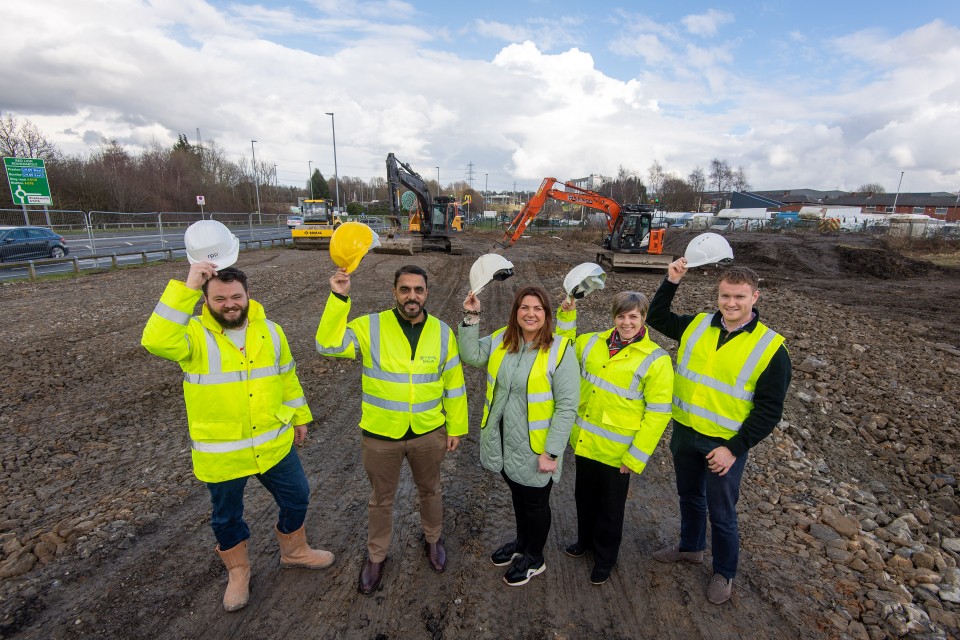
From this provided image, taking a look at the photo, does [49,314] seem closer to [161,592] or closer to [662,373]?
[161,592]

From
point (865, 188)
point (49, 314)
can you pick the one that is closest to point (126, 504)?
point (49, 314)

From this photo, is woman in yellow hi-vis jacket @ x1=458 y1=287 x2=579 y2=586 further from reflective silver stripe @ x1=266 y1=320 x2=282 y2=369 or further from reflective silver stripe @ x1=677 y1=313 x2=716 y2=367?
reflective silver stripe @ x1=266 y1=320 x2=282 y2=369

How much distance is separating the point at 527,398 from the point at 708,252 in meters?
1.52

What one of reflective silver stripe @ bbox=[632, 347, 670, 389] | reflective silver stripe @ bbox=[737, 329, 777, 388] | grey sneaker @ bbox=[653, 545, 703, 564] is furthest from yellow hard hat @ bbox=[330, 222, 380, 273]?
grey sneaker @ bbox=[653, 545, 703, 564]

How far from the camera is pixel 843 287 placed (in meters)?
15.0

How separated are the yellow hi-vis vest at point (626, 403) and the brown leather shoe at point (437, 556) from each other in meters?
1.23

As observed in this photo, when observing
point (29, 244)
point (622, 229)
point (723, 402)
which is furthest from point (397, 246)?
point (723, 402)

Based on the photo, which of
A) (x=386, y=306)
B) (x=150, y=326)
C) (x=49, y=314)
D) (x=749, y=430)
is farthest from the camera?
(x=386, y=306)

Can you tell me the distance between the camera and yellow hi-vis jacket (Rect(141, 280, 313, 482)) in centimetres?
245

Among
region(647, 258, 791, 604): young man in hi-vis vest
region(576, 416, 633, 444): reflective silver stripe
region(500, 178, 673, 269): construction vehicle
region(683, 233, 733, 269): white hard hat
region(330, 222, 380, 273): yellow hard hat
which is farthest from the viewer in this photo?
region(500, 178, 673, 269): construction vehicle

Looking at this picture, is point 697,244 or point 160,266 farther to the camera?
point 160,266

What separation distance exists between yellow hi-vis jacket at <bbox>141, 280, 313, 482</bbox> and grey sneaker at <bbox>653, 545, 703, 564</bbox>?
2.74 meters

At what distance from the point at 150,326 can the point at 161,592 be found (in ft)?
6.20

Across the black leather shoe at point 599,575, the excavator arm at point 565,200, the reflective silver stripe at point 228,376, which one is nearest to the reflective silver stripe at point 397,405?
the reflective silver stripe at point 228,376
